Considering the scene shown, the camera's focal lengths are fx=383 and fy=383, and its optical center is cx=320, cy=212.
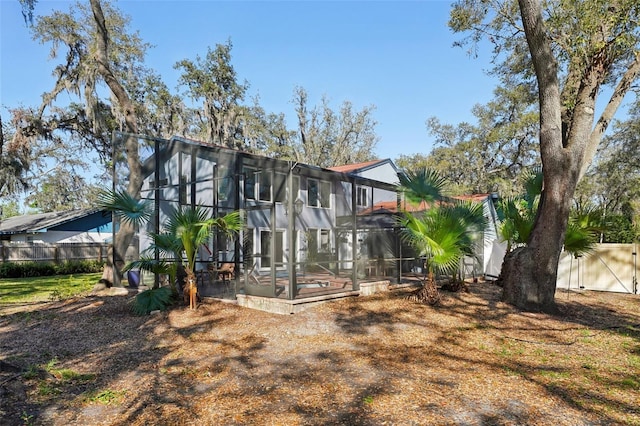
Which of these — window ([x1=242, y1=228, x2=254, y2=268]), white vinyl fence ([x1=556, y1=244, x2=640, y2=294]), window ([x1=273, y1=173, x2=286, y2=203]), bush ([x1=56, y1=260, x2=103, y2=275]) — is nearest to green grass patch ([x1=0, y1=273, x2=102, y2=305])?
bush ([x1=56, y1=260, x2=103, y2=275])

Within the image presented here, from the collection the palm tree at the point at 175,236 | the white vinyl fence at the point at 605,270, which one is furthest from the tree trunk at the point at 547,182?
the palm tree at the point at 175,236

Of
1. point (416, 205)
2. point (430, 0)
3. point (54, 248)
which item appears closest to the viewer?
point (416, 205)

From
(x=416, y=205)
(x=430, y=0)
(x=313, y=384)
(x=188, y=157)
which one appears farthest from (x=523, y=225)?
(x=188, y=157)

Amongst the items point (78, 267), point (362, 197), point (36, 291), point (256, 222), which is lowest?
point (36, 291)

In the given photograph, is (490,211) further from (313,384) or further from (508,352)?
(313,384)

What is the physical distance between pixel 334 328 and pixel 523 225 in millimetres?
6109

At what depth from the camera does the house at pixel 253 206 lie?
27.5 ft

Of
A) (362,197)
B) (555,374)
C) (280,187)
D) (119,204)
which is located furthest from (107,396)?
(362,197)

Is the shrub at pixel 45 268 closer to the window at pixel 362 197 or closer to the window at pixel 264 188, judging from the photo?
the window at pixel 264 188

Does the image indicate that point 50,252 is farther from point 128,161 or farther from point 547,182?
point 547,182

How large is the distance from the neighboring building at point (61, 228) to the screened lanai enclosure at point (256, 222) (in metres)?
12.8

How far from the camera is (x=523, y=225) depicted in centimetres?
994

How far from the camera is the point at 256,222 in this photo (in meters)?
10.8

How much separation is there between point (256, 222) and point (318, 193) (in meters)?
5.86
